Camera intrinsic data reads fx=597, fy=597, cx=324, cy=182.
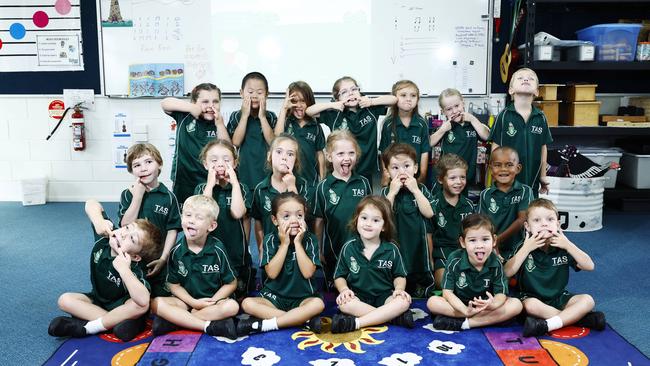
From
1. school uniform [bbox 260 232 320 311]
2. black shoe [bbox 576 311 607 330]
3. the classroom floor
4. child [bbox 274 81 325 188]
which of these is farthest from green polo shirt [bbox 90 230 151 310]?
black shoe [bbox 576 311 607 330]

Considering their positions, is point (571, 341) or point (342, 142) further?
point (342, 142)

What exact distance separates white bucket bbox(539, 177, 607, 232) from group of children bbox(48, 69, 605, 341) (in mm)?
879

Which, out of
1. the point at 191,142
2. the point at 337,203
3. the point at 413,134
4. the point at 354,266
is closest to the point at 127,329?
the point at 354,266

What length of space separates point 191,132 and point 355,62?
6.40 ft

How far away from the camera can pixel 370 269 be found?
262 cm

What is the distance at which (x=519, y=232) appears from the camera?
3.09 metres

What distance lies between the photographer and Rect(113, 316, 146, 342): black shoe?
2.39m

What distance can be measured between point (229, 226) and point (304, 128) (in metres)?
0.79

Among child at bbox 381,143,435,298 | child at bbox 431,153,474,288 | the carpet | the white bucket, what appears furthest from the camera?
the white bucket

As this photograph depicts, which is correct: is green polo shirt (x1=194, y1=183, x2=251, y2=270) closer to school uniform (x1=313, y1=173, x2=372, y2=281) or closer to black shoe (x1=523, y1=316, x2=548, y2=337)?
school uniform (x1=313, y1=173, x2=372, y2=281)

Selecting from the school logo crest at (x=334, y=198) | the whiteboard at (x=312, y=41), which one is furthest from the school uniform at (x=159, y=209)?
the whiteboard at (x=312, y=41)

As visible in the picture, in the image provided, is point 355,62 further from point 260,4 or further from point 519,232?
point 519,232

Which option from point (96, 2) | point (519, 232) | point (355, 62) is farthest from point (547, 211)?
point (96, 2)

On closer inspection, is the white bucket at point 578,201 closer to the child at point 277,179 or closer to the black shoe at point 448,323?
the black shoe at point 448,323
